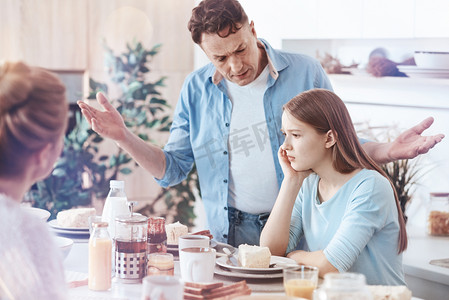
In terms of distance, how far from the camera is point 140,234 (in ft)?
6.11

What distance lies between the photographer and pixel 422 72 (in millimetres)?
3234

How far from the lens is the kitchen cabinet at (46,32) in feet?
14.5

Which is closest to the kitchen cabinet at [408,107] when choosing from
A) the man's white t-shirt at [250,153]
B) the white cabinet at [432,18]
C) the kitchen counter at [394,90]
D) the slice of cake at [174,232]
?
the kitchen counter at [394,90]

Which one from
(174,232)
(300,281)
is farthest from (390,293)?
(174,232)

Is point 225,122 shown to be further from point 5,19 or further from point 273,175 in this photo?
point 5,19

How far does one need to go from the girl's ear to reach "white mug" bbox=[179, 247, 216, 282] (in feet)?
2.20

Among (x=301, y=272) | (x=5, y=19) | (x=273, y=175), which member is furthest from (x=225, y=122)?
(x=5, y=19)

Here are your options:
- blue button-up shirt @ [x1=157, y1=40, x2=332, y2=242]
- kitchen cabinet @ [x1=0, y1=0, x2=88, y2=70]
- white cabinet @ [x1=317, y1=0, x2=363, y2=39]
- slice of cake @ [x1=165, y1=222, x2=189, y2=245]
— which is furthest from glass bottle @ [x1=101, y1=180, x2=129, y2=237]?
kitchen cabinet @ [x1=0, y1=0, x2=88, y2=70]

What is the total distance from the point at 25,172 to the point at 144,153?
3.94 feet

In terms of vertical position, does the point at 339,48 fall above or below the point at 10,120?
above

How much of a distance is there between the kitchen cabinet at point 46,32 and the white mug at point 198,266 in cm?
303

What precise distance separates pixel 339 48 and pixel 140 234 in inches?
86.4

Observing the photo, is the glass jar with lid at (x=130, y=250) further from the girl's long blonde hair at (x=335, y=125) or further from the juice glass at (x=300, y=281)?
the girl's long blonde hair at (x=335, y=125)

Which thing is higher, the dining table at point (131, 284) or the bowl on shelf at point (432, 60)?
the bowl on shelf at point (432, 60)
